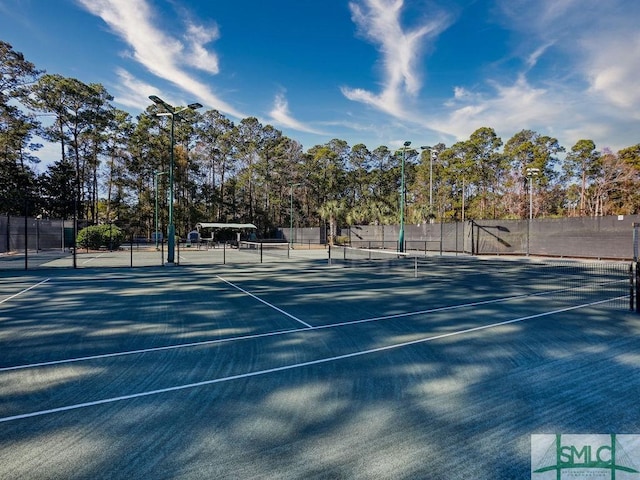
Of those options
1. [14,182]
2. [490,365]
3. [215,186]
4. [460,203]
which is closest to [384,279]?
[490,365]

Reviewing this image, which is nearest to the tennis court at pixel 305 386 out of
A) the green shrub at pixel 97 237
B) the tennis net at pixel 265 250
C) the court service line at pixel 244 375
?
the court service line at pixel 244 375

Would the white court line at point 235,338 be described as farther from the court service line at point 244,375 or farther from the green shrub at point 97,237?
the green shrub at point 97,237

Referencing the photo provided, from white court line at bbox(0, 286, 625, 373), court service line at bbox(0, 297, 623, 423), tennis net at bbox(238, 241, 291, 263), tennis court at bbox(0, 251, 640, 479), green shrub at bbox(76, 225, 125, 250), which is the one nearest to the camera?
tennis court at bbox(0, 251, 640, 479)

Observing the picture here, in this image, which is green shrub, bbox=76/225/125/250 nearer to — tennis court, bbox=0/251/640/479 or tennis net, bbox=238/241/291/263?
tennis net, bbox=238/241/291/263

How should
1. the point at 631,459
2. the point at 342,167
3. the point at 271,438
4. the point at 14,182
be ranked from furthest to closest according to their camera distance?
the point at 342,167, the point at 14,182, the point at 271,438, the point at 631,459

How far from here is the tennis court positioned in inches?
115

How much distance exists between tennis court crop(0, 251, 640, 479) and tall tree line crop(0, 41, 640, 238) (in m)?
29.4

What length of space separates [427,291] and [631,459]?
8.51m

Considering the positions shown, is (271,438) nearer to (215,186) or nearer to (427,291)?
(427,291)

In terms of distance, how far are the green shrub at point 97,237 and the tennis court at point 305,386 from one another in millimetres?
26696

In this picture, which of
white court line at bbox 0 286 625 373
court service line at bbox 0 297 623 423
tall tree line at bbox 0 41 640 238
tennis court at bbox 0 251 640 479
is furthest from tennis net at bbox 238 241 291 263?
court service line at bbox 0 297 623 423

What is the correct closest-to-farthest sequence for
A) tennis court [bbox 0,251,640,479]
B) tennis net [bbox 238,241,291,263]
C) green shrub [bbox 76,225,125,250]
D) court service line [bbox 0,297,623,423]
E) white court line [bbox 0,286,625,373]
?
tennis court [bbox 0,251,640,479] → court service line [bbox 0,297,623,423] → white court line [bbox 0,286,625,373] → tennis net [bbox 238,241,291,263] → green shrub [bbox 76,225,125,250]

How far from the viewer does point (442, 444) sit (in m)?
Answer: 3.11

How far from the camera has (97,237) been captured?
32.7 meters
